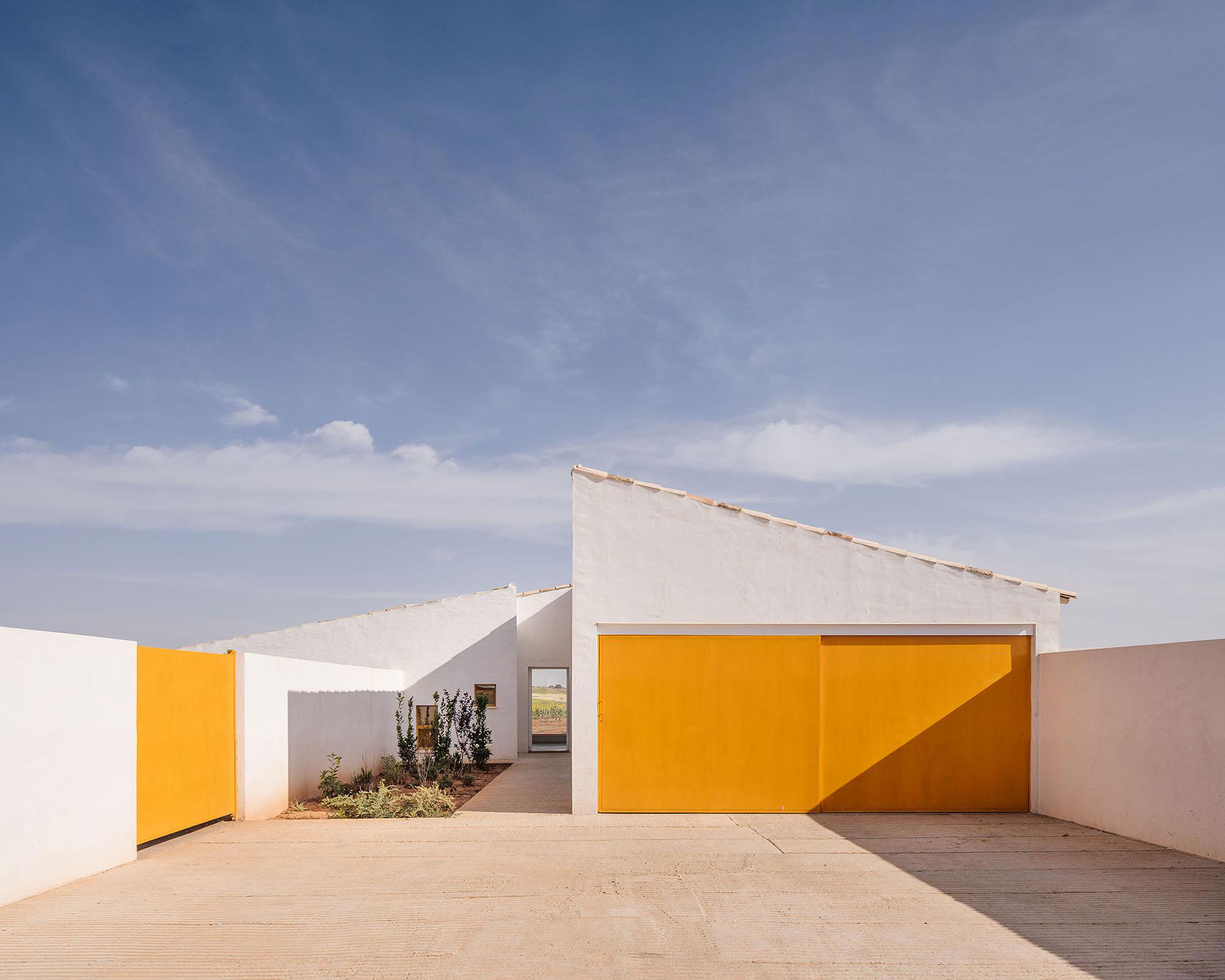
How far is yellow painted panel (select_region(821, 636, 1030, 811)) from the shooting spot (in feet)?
35.5

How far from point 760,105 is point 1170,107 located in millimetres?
5076

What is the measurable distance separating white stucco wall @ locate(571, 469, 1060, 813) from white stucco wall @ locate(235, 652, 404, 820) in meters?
4.16

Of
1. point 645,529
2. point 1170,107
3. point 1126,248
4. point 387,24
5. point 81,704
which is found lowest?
point 81,704

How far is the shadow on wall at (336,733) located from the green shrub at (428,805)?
5.72ft

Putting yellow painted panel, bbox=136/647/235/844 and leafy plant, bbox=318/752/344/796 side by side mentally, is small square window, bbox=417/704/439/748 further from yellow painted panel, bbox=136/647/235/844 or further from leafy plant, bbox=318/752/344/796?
yellow painted panel, bbox=136/647/235/844

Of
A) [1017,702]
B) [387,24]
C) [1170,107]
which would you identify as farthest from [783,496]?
→ [387,24]

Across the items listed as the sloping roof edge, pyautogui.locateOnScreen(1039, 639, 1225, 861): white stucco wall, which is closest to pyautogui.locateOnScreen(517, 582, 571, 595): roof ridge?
the sloping roof edge

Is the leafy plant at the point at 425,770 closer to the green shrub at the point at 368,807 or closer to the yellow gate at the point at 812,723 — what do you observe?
the green shrub at the point at 368,807

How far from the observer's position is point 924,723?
1092 cm

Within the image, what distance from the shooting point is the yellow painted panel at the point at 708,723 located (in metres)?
10.7

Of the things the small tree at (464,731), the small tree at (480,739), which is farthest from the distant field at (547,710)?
the small tree at (480,739)

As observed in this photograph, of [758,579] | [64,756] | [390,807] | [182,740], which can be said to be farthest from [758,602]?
[64,756]

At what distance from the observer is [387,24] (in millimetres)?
11820

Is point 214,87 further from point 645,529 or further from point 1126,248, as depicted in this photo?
point 1126,248
